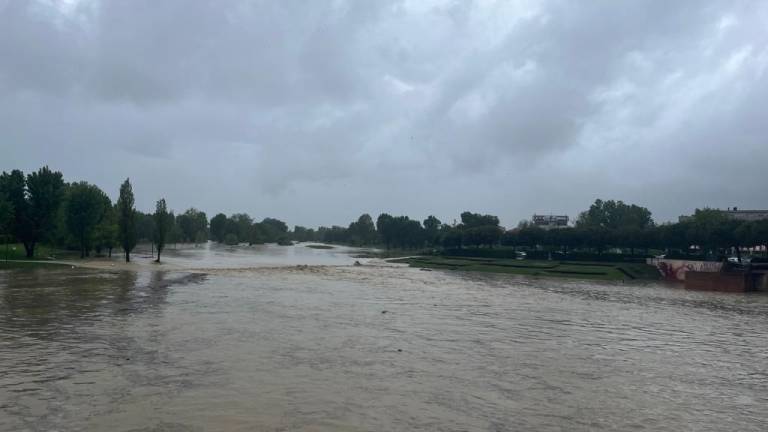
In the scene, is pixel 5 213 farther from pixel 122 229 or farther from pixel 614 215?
pixel 614 215

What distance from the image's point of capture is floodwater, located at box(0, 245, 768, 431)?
10016 millimetres

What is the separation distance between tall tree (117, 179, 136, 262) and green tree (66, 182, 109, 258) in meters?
3.38

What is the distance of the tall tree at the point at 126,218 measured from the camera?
202 feet

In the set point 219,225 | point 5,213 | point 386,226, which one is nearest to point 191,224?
point 219,225

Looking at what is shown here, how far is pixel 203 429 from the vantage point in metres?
8.90

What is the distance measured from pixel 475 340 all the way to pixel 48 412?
1323 cm

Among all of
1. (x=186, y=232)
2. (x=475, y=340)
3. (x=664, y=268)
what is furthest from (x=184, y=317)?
(x=186, y=232)

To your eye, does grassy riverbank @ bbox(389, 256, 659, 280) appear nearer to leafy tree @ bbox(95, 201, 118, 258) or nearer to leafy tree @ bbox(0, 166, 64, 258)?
leafy tree @ bbox(95, 201, 118, 258)

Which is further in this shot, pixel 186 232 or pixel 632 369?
pixel 186 232

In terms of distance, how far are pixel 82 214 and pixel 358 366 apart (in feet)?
196

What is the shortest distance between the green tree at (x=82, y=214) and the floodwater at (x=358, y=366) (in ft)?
119

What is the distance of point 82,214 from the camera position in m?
62.1

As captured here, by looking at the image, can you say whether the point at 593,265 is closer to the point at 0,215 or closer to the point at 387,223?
the point at 0,215

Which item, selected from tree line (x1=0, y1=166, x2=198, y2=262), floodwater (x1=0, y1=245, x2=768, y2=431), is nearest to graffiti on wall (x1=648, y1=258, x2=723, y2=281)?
floodwater (x1=0, y1=245, x2=768, y2=431)
